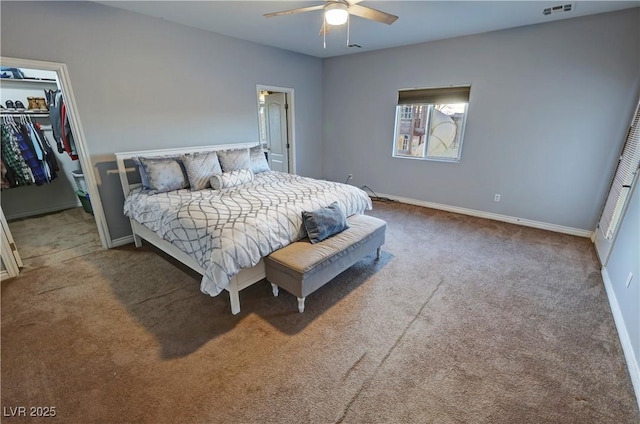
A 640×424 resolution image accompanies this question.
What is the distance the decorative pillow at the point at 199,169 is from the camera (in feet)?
10.7

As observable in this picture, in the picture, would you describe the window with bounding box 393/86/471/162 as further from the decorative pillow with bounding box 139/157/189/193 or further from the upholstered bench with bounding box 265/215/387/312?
the decorative pillow with bounding box 139/157/189/193

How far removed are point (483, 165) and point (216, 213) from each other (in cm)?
395

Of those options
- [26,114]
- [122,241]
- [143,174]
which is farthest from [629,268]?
[26,114]

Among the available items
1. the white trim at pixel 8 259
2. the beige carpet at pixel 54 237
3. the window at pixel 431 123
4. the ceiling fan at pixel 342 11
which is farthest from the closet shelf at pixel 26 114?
the window at pixel 431 123

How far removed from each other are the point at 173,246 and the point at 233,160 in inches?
58.3

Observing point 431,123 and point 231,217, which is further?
point 431,123

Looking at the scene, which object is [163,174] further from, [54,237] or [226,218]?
[54,237]

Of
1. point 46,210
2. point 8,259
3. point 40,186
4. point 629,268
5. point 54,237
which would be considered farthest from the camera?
point 46,210

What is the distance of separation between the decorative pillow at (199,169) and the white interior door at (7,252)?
5.64 ft

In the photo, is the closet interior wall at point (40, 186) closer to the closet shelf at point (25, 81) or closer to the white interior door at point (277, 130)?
the closet shelf at point (25, 81)

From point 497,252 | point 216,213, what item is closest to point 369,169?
point 497,252

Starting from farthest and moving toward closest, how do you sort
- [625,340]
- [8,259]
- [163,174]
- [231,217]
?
[163,174]
[8,259]
[231,217]
[625,340]

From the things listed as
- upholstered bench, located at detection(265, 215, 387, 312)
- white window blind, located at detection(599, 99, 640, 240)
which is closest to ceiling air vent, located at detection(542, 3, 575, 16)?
white window blind, located at detection(599, 99, 640, 240)

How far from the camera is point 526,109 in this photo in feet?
12.4
